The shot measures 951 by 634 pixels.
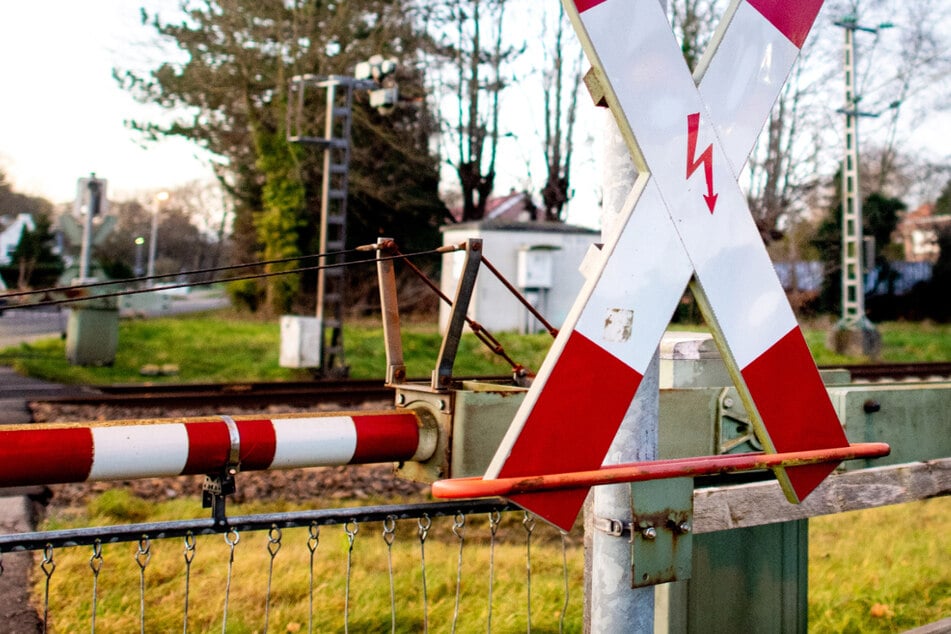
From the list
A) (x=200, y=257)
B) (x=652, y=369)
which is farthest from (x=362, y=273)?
(x=200, y=257)

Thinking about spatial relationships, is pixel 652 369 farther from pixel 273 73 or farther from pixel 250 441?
pixel 273 73

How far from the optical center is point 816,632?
15.1 feet

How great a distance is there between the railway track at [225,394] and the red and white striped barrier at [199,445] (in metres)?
8.90

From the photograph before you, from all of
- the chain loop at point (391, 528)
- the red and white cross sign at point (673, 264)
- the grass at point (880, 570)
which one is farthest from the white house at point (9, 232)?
the red and white cross sign at point (673, 264)

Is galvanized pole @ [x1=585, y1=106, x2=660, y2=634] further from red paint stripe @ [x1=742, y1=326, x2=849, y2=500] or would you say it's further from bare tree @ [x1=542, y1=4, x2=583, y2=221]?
bare tree @ [x1=542, y1=4, x2=583, y2=221]

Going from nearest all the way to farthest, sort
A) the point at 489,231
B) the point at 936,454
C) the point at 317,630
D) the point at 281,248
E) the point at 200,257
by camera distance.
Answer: the point at 936,454
the point at 317,630
the point at 489,231
the point at 281,248
the point at 200,257

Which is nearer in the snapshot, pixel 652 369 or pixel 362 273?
pixel 652 369

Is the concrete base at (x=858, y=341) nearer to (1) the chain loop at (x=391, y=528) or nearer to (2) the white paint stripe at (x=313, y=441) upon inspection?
(1) the chain loop at (x=391, y=528)

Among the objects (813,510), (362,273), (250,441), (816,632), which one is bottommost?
(816,632)

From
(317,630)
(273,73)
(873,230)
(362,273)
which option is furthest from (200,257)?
(317,630)

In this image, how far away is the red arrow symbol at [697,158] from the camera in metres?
1.88

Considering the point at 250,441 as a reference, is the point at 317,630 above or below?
below

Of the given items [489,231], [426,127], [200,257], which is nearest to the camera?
[489,231]

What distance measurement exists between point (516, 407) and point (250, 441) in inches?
29.8
